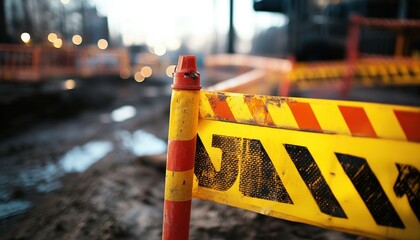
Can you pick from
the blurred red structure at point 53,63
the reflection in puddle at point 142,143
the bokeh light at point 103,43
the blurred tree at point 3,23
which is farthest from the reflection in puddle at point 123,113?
the bokeh light at point 103,43

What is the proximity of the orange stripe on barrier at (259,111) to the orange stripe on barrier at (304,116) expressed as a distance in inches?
5.7

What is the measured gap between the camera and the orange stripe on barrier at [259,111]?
1.73 meters

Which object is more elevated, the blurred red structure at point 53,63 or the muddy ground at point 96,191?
the blurred red structure at point 53,63

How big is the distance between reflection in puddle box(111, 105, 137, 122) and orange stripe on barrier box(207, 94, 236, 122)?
663 cm

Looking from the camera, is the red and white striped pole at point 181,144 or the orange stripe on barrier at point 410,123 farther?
the red and white striped pole at point 181,144

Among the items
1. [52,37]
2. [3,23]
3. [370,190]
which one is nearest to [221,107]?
[370,190]

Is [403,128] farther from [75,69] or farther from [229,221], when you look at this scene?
[75,69]

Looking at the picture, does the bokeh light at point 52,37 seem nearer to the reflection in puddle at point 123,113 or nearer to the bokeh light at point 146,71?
the bokeh light at point 146,71

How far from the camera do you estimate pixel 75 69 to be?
14.0m

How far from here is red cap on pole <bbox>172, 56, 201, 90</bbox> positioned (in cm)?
180

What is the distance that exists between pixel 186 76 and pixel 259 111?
48 cm

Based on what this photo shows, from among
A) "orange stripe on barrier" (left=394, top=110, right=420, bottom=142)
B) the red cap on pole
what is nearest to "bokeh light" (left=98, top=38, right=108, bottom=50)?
the red cap on pole

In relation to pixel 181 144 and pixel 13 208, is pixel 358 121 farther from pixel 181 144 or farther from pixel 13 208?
pixel 13 208

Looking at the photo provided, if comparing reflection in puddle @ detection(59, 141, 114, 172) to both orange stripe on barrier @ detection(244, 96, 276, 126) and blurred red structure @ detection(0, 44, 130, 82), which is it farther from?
blurred red structure @ detection(0, 44, 130, 82)
